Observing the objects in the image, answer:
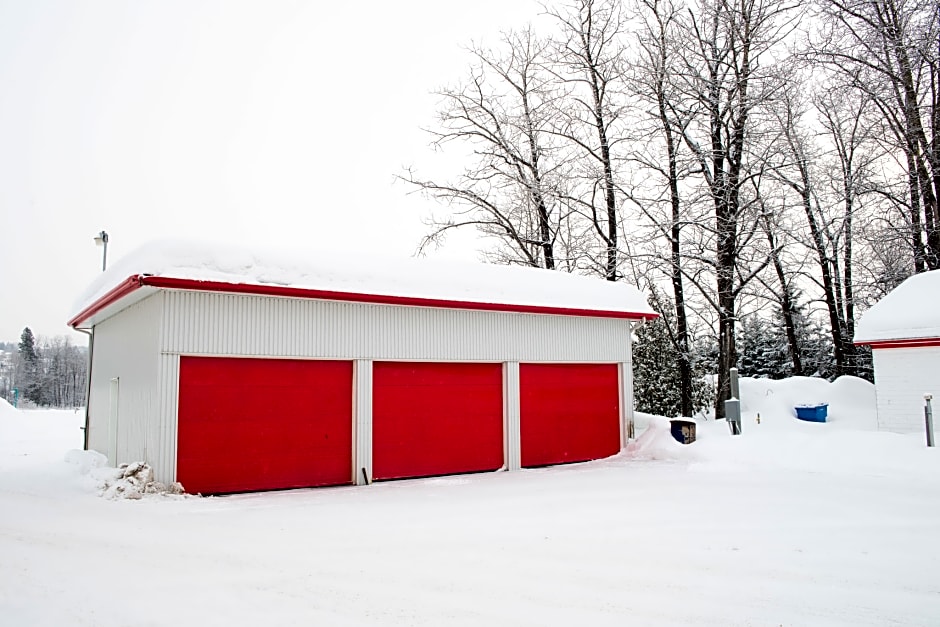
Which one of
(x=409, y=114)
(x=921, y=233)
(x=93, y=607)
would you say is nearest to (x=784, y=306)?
(x=921, y=233)

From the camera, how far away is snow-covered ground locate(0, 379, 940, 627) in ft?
15.7

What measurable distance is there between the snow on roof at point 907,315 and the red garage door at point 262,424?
37.1ft

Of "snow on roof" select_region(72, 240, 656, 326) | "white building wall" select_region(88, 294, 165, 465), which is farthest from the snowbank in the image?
"white building wall" select_region(88, 294, 165, 465)

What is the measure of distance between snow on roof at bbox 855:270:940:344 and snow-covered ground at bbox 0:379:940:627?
3.34 meters

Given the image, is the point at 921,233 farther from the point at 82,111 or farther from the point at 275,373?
the point at 82,111

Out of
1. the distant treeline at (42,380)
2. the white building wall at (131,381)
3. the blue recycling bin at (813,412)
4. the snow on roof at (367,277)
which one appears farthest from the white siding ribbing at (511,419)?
the distant treeline at (42,380)

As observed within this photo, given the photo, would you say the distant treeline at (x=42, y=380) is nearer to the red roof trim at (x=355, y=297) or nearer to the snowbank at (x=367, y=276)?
the snowbank at (x=367, y=276)

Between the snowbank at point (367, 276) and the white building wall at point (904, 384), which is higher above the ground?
the snowbank at point (367, 276)

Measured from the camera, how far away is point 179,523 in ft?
25.0

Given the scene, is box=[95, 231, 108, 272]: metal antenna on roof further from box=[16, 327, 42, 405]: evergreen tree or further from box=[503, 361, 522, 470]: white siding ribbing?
box=[16, 327, 42, 405]: evergreen tree

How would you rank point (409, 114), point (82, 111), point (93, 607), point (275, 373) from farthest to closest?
point (409, 114)
point (82, 111)
point (275, 373)
point (93, 607)

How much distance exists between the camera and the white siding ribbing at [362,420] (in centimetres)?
A: 1141

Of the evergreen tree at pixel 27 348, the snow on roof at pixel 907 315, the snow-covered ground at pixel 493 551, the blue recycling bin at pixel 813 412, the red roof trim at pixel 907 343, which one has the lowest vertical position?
the snow-covered ground at pixel 493 551

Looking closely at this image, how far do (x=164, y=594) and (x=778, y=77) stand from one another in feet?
64.9
